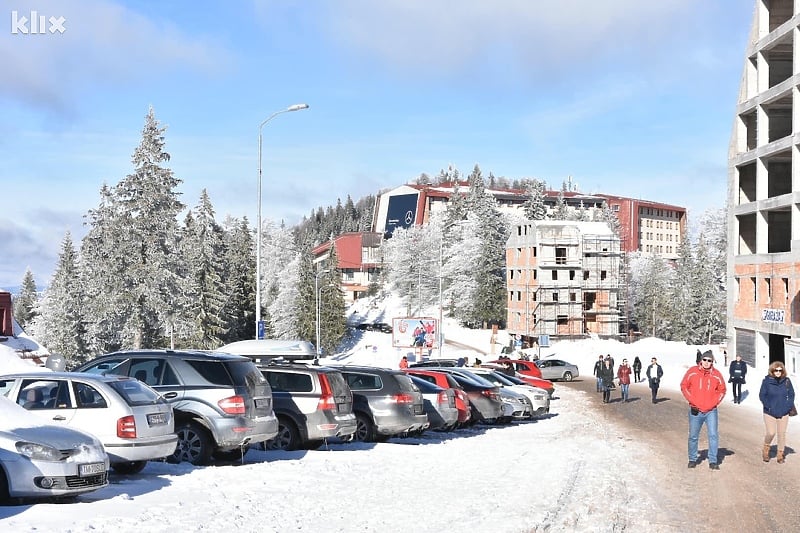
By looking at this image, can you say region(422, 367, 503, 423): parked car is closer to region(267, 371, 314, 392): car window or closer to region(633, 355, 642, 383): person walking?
region(267, 371, 314, 392): car window

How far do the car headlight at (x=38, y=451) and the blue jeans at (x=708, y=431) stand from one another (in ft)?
32.7

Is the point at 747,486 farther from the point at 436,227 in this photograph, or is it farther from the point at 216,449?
the point at 436,227

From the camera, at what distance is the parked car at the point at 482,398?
902 inches

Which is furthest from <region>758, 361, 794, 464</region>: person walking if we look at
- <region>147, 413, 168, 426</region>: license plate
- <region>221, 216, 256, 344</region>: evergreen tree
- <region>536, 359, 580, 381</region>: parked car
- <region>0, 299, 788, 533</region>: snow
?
<region>221, 216, 256, 344</region>: evergreen tree

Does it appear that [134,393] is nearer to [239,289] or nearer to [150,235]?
[150,235]

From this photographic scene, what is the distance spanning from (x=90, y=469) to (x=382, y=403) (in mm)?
8431

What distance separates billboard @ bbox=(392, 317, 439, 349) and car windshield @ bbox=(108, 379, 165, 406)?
1765 inches

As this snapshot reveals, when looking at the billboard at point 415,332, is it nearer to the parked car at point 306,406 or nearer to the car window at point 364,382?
the car window at point 364,382

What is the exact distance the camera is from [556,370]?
169ft

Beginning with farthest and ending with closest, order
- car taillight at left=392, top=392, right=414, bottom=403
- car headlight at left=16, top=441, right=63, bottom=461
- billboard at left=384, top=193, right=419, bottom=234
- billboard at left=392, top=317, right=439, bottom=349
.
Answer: billboard at left=384, top=193, right=419, bottom=234, billboard at left=392, top=317, right=439, bottom=349, car taillight at left=392, top=392, right=414, bottom=403, car headlight at left=16, top=441, right=63, bottom=461

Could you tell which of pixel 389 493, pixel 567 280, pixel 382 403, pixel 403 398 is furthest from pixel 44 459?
pixel 567 280

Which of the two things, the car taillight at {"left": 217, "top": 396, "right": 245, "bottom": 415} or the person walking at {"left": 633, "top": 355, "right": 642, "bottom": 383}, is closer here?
the car taillight at {"left": 217, "top": 396, "right": 245, "bottom": 415}

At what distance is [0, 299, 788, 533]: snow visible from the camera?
9.46 metres

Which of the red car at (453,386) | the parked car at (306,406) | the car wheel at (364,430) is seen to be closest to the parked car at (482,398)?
the red car at (453,386)
